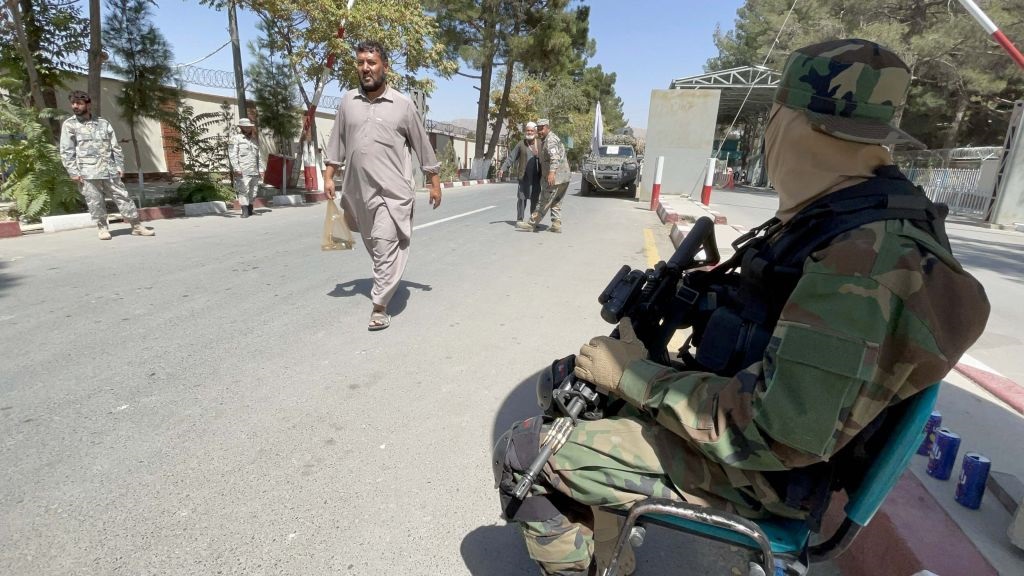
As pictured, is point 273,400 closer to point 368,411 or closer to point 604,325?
point 368,411

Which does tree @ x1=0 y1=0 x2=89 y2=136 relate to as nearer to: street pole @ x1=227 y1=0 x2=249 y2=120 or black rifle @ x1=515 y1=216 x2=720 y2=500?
street pole @ x1=227 y1=0 x2=249 y2=120

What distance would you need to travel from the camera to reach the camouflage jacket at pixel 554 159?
25.8 ft

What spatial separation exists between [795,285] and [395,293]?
3744 mm

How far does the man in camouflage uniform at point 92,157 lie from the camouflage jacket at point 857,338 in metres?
7.73

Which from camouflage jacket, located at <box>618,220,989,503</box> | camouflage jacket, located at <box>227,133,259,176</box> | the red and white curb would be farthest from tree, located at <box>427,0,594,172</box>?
camouflage jacket, located at <box>618,220,989,503</box>

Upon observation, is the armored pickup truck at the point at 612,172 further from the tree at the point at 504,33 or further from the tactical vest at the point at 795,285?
the tactical vest at the point at 795,285

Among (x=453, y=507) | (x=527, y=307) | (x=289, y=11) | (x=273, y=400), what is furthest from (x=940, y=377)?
(x=289, y=11)

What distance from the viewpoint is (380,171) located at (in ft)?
11.7

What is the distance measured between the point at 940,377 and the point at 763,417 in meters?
0.30

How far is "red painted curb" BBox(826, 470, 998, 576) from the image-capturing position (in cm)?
149

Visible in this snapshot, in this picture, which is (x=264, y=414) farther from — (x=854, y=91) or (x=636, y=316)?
(x=854, y=91)

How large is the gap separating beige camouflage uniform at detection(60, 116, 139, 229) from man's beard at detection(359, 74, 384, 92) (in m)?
4.82

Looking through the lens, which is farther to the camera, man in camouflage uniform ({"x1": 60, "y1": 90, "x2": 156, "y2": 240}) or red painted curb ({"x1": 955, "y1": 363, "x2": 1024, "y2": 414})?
man in camouflage uniform ({"x1": 60, "y1": 90, "x2": 156, "y2": 240})

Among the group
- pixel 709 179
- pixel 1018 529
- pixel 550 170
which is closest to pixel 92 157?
pixel 550 170
